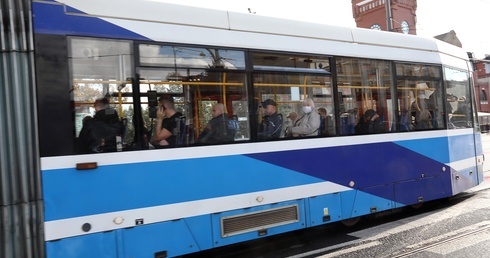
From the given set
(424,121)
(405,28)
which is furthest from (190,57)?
(405,28)

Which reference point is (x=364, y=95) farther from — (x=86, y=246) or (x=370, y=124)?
(x=86, y=246)

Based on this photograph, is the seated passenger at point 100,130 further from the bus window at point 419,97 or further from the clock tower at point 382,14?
the clock tower at point 382,14

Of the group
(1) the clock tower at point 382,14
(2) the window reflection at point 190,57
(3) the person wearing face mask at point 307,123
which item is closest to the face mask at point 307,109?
(3) the person wearing face mask at point 307,123

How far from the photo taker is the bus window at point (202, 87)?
4.25m

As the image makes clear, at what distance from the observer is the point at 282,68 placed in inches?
201

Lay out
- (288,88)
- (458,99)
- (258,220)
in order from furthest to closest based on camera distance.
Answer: (458,99), (288,88), (258,220)

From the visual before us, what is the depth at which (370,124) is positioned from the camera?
5969 mm

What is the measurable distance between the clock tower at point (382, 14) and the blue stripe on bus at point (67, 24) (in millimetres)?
30351

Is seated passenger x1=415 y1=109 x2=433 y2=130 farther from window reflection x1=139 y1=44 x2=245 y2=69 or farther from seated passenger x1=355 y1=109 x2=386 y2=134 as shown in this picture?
window reflection x1=139 y1=44 x2=245 y2=69

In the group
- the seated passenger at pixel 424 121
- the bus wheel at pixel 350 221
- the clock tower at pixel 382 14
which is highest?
the clock tower at pixel 382 14

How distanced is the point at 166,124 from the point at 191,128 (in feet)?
1.01

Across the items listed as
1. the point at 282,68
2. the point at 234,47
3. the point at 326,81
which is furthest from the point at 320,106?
the point at 234,47

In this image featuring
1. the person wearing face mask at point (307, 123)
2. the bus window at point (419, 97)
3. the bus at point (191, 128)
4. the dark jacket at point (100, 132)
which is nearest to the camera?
the bus at point (191, 128)

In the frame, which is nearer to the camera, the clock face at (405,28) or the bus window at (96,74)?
the bus window at (96,74)
